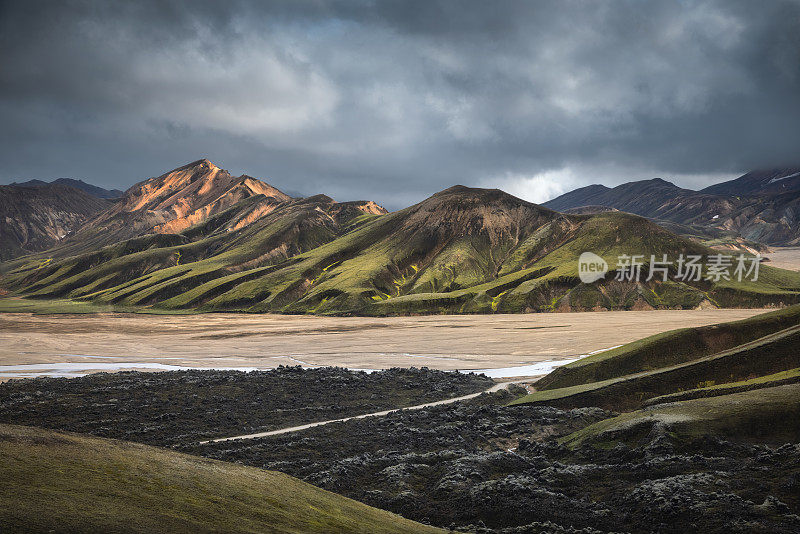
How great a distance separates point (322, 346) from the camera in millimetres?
102000

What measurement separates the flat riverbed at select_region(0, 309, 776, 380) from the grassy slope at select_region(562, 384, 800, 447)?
3829cm

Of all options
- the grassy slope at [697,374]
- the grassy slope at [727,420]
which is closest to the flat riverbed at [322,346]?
the grassy slope at [697,374]

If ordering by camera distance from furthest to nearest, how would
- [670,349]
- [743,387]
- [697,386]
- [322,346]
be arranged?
[322,346] < [670,349] < [697,386] < [743,387]

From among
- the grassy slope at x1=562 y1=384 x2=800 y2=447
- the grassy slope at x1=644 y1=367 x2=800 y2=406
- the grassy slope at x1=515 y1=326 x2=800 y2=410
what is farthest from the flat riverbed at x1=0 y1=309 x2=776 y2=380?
the grassy slope at x1=562 y1=384 x2=800 y2=447

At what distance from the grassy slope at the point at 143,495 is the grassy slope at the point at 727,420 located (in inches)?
590

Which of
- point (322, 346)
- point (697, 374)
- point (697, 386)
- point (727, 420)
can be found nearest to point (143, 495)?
point (727, 420)

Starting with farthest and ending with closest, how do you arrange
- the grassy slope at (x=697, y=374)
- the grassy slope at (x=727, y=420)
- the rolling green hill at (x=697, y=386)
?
1. the grassy slope at (x=697, y=374)
2. the rolling green hill at (x=697, y=386)
3. the grassy slope at (x=727, y=420)

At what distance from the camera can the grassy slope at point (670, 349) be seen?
4559 centimetres

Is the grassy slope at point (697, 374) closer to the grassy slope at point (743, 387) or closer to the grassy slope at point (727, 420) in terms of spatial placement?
the grassy slope at point (743, 387)

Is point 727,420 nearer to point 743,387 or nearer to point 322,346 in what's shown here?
point 743,387

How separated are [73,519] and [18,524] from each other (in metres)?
1.11

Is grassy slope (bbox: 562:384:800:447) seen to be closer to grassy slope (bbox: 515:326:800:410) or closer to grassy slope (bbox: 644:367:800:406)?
grassy slope (bbox: 644:367:800:406)

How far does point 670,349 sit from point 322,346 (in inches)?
2781

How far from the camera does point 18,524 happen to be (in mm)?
10062
